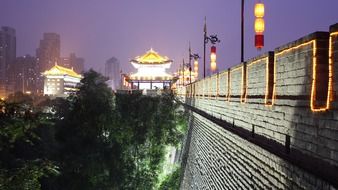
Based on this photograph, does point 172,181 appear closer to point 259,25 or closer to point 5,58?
point 259,25

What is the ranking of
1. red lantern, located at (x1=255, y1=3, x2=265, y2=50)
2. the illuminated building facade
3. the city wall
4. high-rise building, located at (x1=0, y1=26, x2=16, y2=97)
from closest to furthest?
1. the city wall
2. red lantern, located at (x1=255, y1=3, x2=265, y2=50)
3. the illuminated building facade
4. high-rise building, located at (x1=0, y1=26, x2=16, y2=97)

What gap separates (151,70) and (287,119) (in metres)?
62.8

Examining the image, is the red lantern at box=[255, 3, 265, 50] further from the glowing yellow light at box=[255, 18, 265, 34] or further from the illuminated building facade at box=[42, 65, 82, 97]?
the illuminated building facade at box=[42, 65, 82, 97]

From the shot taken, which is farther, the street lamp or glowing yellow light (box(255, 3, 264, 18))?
glowing yellow light (box(255, 3, 264, 18))

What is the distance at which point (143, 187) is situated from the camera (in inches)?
1006

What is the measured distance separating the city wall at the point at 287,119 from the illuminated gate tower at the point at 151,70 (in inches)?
2225

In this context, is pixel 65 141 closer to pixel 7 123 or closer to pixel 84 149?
pixel 84 149

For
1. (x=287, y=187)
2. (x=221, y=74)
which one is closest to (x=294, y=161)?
(x=287, y=187)

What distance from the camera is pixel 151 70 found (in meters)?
69.1

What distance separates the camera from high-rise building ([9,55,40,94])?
7023 inches

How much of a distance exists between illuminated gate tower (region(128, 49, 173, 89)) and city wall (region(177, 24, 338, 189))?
2225 inches

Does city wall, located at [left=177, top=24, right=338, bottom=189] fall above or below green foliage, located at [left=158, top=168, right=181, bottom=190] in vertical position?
above

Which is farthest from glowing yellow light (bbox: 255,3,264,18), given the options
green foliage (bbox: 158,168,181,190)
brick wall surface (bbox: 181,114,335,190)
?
green foliage (bbox: 158,168,181,190)

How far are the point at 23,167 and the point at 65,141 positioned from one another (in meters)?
21.3
